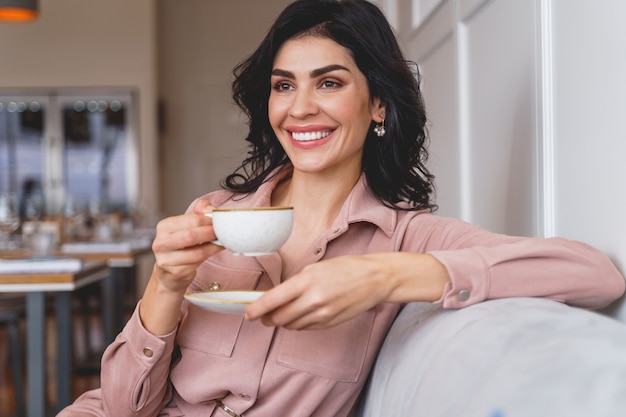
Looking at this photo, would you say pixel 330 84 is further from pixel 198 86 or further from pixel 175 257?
pixel 198 86

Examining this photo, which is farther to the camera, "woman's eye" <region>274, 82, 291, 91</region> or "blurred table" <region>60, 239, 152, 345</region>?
"blurred table" <region>60, 239, 152, 345</region>

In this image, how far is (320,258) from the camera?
1.51 meters

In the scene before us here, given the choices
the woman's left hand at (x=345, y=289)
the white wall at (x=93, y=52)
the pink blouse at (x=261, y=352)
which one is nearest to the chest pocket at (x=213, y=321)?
the pink blouse at (x=261, y=352)

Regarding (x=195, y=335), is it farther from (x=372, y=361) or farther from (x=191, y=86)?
(x=191, y=86)

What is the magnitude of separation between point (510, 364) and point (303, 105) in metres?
0.85

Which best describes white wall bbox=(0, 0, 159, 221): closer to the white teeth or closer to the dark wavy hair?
the dark wavy hair

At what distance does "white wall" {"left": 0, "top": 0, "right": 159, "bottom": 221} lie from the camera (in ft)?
29.1

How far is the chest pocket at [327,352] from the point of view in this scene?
4.64 ft

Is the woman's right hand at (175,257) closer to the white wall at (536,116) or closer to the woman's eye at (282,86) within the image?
the woman's eye at (282,86)

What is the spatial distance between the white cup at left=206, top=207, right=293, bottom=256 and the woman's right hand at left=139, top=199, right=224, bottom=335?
0.06 metres

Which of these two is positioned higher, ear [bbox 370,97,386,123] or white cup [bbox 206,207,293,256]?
ear [bbox 370,97,386,123]

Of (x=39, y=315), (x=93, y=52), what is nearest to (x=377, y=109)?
(x=39, y=315)

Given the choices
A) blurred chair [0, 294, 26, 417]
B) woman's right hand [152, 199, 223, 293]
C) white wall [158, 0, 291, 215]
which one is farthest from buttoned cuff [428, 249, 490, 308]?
white wall [158, 0, 291, 215]

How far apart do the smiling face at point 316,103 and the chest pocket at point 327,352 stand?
325 millimetres
